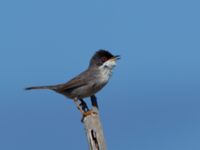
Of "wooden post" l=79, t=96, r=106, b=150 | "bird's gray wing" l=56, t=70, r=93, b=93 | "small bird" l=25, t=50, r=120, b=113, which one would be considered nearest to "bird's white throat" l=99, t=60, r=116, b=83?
"small bird" l=25, t=50, r=120, b=113

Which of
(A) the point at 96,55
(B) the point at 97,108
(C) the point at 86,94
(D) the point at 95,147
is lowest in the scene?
(D) the point at 95,147

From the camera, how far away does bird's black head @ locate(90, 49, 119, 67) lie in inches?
466

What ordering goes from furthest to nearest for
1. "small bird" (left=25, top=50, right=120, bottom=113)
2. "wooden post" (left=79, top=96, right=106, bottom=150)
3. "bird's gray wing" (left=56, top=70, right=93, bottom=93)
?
1. "bird's gray wing" (left=56, top=70, right=93, bottom=93)
2. "small bird" (left=25, top=50, right=120, bottom=113)
3. "wooden post" (left=79, top=96, right=106, bottom=150)

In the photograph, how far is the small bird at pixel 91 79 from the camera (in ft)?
38.3

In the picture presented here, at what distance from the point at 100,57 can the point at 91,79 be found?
20.7 inches

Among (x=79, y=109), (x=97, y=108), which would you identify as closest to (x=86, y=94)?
(x=79, y=109)

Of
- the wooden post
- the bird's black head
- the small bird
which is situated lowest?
the wooden post

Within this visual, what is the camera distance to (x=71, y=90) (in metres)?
12.1

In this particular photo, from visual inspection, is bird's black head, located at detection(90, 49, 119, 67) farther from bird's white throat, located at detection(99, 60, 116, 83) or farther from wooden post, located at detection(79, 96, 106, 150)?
wooden post, located at detection(79, 96, 106, 150)

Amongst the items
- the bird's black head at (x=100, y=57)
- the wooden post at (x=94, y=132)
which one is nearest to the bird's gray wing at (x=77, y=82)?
the bird's black head at (x=100, y=57)

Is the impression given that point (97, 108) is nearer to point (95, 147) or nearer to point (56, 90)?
point (95, 147)

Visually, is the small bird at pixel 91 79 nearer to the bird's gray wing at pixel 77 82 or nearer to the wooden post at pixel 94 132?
the bird's gray wing at pixel 77 82

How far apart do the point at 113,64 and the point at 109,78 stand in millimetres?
290

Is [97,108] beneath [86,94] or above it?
beneath
